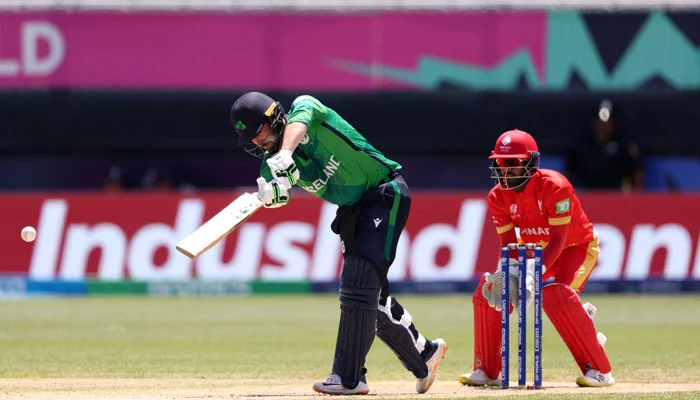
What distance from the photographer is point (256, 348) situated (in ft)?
40.5

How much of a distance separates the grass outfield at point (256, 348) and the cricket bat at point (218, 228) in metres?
1.20

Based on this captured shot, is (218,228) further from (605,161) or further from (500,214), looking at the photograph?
(605,161)

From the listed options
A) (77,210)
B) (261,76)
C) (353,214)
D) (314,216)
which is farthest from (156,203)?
(353,214)

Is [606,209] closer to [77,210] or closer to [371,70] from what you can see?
[371,70]

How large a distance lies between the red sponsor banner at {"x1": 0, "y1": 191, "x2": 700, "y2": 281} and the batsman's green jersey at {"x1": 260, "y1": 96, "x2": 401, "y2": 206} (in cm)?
985

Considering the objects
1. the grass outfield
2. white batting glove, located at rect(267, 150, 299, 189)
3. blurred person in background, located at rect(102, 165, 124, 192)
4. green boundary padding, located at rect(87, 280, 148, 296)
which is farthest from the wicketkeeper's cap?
blurred person in background, located at rect(102, 165, 124, 192)

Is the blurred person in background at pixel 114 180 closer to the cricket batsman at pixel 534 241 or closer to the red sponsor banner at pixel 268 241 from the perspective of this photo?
the red sponsor banner at pixel 268 241

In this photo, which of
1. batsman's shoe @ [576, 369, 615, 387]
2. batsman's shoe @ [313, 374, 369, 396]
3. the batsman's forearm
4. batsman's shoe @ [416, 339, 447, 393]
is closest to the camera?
the batsman's forearm

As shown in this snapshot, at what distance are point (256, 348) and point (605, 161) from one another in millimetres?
9565

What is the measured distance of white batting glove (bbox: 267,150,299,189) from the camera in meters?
7.70

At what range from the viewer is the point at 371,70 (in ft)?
69.9

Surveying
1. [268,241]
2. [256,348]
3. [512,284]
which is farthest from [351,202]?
[268,241]

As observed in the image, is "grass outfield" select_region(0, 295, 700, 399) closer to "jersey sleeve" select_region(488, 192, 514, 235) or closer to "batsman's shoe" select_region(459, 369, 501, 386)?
"batsman's shoe" select_region(459, 369, 501, 386)

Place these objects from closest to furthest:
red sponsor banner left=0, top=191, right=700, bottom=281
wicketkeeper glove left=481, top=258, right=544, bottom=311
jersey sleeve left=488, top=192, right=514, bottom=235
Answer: wicketkeeper glove left=481, top=258, right=544, bottom=311 < jersey sleeve left=488, top=192, right=514, bottom=235 < red sponsor banner left=0, top=191, right=700, bottom=281
